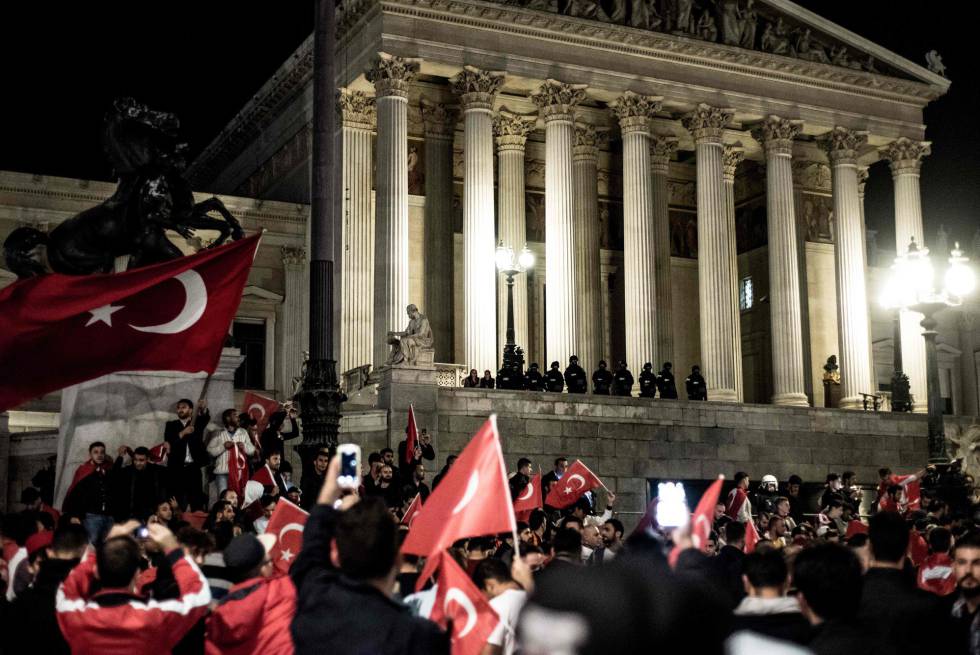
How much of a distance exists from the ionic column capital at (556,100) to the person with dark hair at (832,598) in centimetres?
3856

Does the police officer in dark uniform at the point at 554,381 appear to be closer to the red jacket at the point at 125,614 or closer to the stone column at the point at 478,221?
the stone column at the point at 478,221

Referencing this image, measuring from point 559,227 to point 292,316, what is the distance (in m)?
10.7

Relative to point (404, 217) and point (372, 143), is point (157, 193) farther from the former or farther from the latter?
point (372, 143)

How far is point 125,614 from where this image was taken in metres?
6.42

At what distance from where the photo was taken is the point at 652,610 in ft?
8.33

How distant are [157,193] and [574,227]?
1053 inches

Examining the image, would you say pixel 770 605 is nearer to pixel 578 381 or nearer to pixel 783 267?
pixel 578 381

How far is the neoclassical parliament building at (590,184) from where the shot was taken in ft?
135

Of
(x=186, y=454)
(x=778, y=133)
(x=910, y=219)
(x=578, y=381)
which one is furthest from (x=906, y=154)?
(x=186, y=454)

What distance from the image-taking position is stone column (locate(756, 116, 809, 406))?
44.9 meters

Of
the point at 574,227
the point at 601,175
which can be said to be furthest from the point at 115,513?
the point at 601,175

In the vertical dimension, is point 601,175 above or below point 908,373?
above

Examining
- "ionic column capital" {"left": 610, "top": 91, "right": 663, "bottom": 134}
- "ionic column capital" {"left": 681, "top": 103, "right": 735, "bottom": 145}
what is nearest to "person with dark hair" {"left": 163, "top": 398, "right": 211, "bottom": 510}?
"ionic column capital" {"left": 610, "top": 91, "right": 663, "bottom": 134}

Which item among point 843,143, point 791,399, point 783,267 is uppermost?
point 843,143
